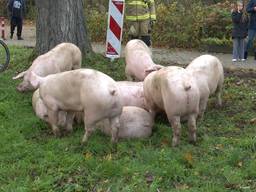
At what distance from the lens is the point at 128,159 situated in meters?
6.35

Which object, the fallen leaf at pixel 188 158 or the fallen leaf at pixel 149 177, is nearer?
the fallen leaf at pixel 149 177

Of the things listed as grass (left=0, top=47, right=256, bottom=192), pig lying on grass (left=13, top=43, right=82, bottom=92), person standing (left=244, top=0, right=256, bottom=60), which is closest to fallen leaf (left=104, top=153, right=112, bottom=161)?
grass (left=0, top=47, right=256, bottom=192)

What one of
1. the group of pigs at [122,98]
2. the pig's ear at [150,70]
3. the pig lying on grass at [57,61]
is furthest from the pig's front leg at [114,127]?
the pig lying on grass at [57,61]

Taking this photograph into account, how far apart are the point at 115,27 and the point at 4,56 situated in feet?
7.11

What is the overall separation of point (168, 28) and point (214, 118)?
9.94m

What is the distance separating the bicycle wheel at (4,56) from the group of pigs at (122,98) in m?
2.51

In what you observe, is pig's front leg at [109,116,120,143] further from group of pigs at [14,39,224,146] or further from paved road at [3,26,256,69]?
paved road at [3,26,256,69]

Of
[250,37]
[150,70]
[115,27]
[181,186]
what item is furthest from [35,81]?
[250,37]

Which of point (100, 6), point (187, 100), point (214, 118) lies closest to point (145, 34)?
point (214, 118)

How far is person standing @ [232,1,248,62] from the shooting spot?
48.2 feet

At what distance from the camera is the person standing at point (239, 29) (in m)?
14.7

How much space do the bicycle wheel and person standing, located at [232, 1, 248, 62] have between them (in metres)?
6.29

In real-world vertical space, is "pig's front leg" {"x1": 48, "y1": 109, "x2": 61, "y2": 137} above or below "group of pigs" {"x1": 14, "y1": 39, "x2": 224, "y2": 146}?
below

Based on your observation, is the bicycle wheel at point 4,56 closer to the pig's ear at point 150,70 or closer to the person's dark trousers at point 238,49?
the pig's ear at point 150,70
